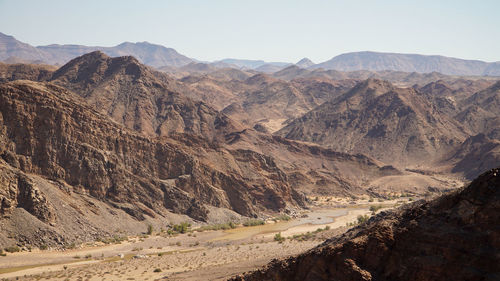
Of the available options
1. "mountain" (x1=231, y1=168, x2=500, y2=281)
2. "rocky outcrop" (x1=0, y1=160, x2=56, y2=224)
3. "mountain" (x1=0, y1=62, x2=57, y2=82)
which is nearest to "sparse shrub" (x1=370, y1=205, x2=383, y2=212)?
"rocky outcrop" (x1=0, y1=160, x2=56, y2=224)

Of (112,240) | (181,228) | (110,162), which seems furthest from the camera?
(181,228)

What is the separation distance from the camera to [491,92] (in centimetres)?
19338

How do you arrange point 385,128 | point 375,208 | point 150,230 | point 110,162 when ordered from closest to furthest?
point 150,230
point 110,162
point 375,208
point 385,128

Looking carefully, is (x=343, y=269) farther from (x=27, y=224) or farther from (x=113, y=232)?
(x=113, y=232)

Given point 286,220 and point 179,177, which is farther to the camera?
point 286,220

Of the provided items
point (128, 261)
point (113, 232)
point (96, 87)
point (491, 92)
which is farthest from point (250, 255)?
point (491, 92)

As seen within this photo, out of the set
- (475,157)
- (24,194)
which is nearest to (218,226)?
(24,194)

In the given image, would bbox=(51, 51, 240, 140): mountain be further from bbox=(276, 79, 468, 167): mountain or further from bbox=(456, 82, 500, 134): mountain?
bbox=(456, 82, 500, 134): mountain

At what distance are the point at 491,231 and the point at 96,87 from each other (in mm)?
109389

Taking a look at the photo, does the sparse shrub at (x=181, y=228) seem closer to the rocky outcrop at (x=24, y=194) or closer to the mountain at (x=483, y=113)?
the rocky outcrop at (x=24, y=194)

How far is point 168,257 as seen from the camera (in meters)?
43.4

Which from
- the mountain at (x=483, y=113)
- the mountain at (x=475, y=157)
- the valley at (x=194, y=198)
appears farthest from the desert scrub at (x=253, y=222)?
the mountain at (x=483, y=113)

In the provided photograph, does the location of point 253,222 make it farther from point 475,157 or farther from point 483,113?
point 483,113

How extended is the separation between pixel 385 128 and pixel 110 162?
109384 mm
